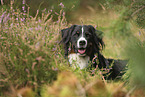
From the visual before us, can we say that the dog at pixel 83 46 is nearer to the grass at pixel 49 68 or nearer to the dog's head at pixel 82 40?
the dog's head at pixel 82 40

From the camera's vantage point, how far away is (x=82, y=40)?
153 inches

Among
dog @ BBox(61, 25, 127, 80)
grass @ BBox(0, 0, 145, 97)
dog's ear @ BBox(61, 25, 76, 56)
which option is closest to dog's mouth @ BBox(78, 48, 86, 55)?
dog @ BBox(61, 25, 127, 80)

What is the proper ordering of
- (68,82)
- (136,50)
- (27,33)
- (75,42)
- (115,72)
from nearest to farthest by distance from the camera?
1. (68,82)
2. (136,50)
3. (27,33)
4. (75,42)
5. (115,72)

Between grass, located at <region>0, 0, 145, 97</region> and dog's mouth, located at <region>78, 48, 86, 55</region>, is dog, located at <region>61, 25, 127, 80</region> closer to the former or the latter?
dog's mouth, located at <region>78, 48, 86, 55</region>

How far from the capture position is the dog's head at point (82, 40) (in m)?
3.97

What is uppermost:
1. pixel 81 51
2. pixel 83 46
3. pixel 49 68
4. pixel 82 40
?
pixel 82 40

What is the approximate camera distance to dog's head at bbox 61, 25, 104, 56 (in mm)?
3975

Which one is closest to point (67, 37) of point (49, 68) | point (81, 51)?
point (81, 51)

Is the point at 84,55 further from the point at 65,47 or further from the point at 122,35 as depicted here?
the point at 122,35

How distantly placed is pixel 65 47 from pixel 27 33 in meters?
1.32

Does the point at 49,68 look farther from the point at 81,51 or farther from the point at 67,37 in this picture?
the point at 67,37

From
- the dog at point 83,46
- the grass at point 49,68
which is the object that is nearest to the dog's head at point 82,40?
the dog at point 83,46

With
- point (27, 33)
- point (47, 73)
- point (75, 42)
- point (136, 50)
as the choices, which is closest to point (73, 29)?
point (75, 42)

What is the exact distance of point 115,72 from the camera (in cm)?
466
